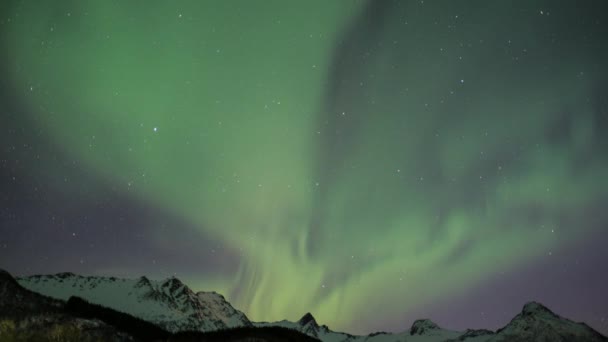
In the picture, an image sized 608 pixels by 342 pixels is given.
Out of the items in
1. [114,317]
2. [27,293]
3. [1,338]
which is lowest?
[1,338]

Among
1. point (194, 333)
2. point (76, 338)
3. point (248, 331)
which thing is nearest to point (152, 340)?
point (194, 333)

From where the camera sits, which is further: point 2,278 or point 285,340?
point 2,278

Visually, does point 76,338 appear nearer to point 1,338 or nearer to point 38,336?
point 38,336

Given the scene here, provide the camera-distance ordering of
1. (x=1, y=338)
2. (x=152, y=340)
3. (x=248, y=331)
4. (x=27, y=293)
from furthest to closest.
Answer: (x=27, y=293) < (x=248, y=331) < (x=152, y=340) < (x=1, y=338)

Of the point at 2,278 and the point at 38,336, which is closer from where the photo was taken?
the point at 38,336

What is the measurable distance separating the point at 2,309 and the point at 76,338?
341 centimetres

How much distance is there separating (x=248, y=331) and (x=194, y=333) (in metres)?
1.62

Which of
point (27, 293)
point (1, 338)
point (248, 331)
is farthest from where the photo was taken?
point (27, 293)

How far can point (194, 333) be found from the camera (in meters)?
12.5

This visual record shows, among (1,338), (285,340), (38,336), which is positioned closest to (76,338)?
(38,336)

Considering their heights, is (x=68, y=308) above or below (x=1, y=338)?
above

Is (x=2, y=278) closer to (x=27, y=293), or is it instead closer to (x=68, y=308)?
(x=27, y=293)

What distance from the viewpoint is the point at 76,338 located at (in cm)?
1127

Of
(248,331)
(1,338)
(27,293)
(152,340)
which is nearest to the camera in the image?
(1,338)
